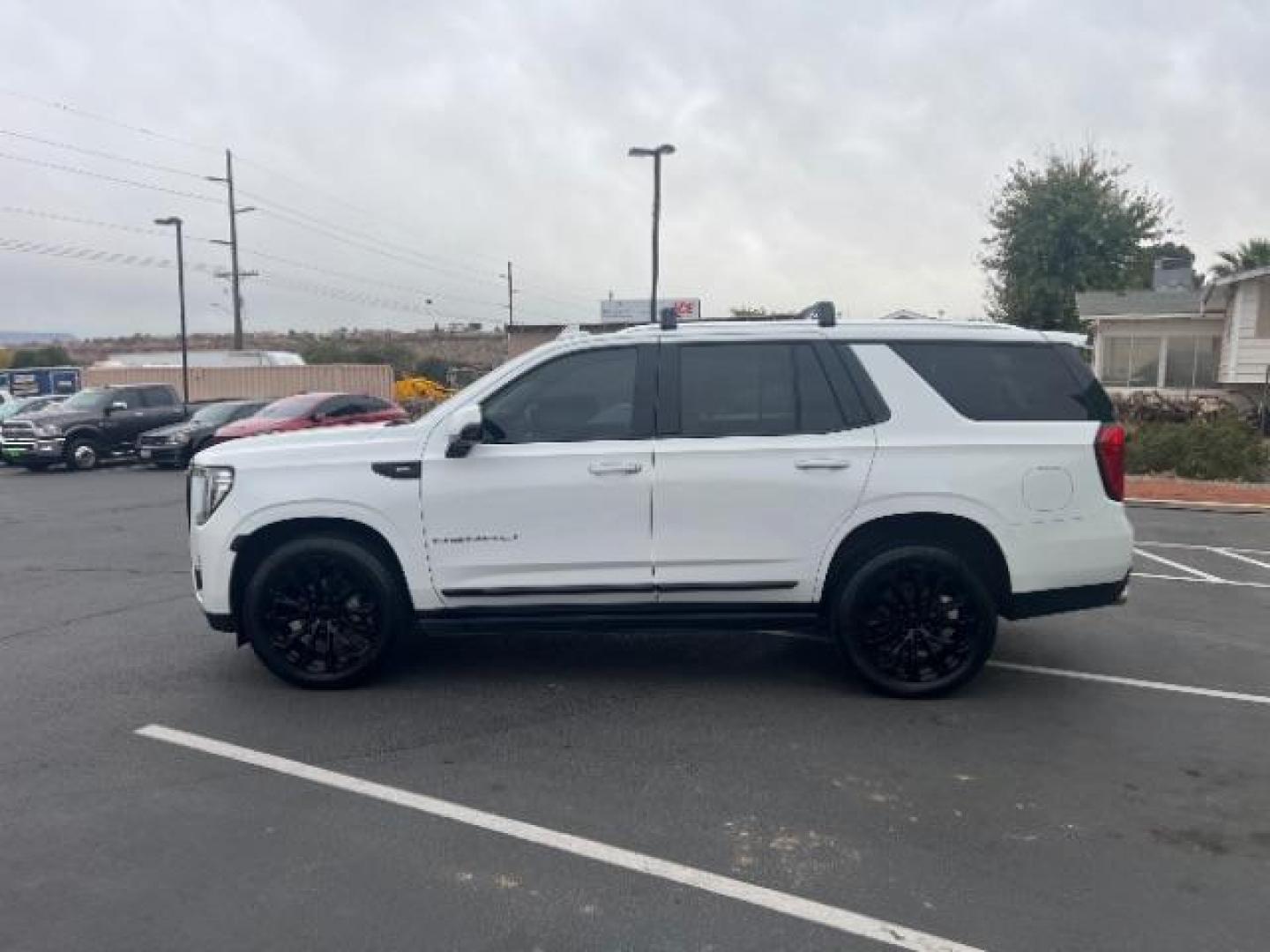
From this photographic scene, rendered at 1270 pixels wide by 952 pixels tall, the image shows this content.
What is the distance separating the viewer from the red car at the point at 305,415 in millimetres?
18844

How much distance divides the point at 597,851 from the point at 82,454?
69.5 feet

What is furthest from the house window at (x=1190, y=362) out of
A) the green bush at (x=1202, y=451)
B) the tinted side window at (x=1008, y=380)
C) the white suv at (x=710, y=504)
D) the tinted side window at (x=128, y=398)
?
the tinted side window at (x=128, y=398)

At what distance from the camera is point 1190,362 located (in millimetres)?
25984

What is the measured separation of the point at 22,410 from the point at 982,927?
2707 cm

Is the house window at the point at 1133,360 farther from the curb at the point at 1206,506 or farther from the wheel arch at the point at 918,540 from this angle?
the wheel arch at the point at 918,540

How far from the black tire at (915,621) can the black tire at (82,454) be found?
20544mm

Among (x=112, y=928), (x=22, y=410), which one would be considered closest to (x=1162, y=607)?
(x=112, y=928)

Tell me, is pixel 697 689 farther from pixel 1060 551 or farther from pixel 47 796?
pixel 47 796

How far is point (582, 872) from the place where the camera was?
134 inches

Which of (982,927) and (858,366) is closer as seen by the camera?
(982,927)

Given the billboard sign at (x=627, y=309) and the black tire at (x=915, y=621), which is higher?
the billboard sign at (x=627, y=309)

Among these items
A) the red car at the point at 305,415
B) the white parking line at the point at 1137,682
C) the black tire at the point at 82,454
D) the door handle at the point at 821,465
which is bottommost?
the black tire at the point at 82,454

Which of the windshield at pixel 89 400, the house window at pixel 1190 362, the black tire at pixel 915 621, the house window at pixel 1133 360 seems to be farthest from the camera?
the house window at pixel 1133 360

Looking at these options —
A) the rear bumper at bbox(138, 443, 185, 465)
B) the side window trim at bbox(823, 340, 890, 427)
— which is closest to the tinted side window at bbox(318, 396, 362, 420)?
the rear bumper at bbox(138, 443, 185, 465)
